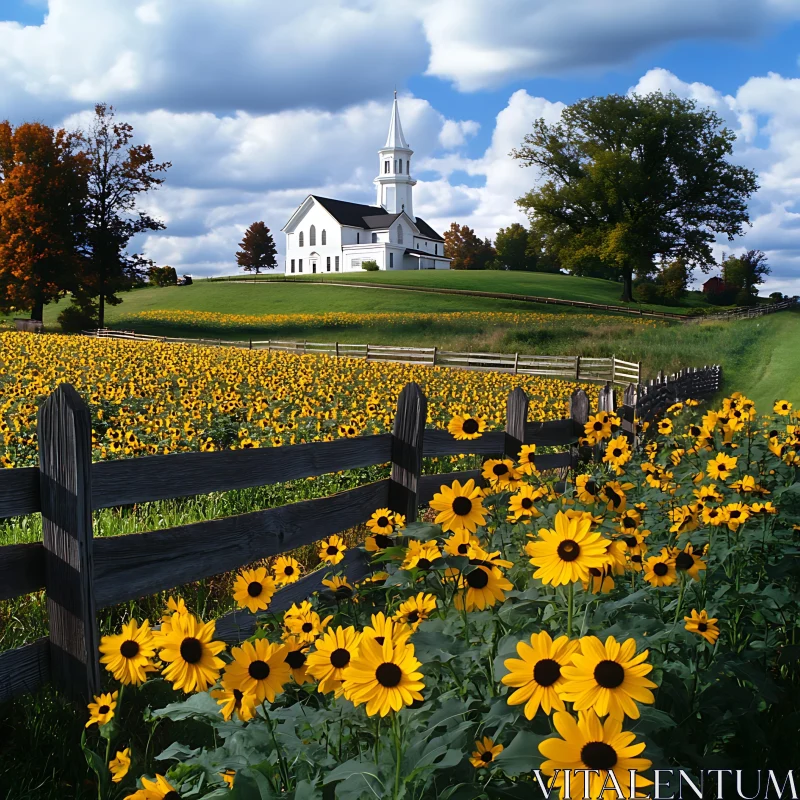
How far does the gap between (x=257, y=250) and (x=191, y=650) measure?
330ft

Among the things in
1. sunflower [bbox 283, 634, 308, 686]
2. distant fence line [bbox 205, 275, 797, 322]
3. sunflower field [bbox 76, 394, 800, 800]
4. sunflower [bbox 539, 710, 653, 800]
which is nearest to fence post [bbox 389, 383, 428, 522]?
sunflower field [bbox 76, 394, 800, 800]

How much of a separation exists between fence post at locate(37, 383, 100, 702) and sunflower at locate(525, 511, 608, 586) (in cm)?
221

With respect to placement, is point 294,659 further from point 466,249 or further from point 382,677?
point 466,249

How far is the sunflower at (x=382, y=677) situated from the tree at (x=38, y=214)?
44.0 meters

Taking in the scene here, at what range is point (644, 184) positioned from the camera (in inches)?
2044

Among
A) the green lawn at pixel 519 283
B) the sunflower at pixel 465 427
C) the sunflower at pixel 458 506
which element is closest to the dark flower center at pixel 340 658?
the sunflower at pixel 458 506

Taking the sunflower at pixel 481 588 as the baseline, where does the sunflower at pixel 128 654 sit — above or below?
below

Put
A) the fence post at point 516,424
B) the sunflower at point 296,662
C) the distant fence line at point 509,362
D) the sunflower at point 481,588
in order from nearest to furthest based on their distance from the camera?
the sunflower at point 296,662 < the sunflower at point 481,588 < the fence post at point 516,424 < the distant fence line at point 509,362

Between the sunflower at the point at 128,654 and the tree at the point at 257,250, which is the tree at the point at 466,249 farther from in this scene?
the sunflower at the point at 128,654

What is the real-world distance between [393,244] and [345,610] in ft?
281

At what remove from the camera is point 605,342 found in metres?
33.8

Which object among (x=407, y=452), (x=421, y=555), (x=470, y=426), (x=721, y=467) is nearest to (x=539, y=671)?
(x=421, y=555)

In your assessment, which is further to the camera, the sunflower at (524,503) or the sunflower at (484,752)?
the sunflower at (524,503)

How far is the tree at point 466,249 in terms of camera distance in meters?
101
